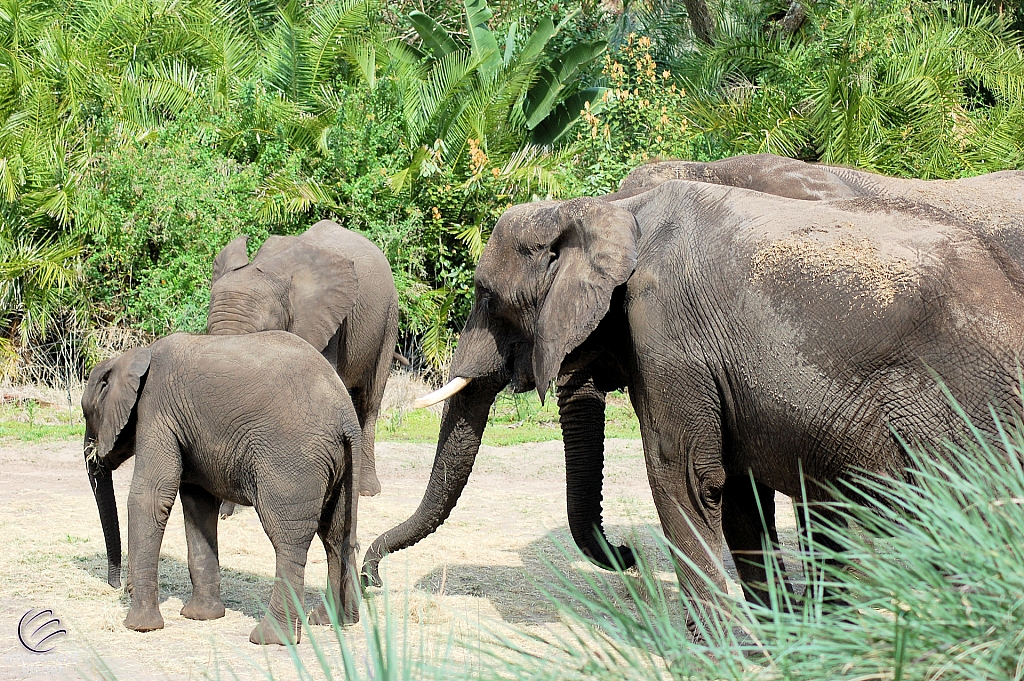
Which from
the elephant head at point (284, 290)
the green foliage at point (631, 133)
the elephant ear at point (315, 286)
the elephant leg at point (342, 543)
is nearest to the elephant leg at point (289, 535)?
the elephant leg at point (342, 543)

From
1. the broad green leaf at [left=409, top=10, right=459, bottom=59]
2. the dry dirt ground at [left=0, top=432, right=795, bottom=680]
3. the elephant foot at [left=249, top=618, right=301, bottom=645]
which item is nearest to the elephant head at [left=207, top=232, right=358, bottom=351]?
the dry dirt ground at [left=0, top=432, right=795, bottom=680]

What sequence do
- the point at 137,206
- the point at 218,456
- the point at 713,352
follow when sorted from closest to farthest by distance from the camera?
1. the point at 713,352
2. the point at 218,456
3. the point at 137,206

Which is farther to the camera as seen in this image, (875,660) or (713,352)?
(713,352)

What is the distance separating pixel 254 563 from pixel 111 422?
1.75 m

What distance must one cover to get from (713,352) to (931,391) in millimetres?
942

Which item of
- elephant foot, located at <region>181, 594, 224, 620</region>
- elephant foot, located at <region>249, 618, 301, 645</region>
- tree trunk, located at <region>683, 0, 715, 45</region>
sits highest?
tree trunk, located at <region>683, 0, 715, 45</region>

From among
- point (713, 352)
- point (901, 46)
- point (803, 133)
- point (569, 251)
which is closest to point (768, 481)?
point (713, 352)

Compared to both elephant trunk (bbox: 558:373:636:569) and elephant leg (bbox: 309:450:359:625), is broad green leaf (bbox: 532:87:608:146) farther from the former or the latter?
elephant leg (bbox: 309:450:359:625)

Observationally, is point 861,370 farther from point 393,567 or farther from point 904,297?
point 393,567

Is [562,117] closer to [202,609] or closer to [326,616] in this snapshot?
[202,609]

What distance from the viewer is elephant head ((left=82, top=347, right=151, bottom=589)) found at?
6.69 m

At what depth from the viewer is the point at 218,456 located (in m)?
6.47

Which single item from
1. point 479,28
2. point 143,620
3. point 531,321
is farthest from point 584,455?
point 479,28

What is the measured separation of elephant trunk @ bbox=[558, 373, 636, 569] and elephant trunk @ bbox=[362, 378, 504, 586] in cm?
51
